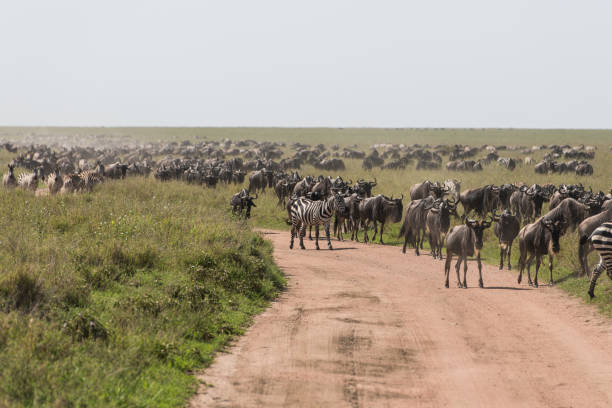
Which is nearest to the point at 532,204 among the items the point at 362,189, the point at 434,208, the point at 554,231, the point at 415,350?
the point at 362,189

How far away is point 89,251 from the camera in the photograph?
1411cm

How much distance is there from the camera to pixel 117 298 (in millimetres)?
12234

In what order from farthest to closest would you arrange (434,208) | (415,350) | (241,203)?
(241,203) < (434,208) < (415,350)

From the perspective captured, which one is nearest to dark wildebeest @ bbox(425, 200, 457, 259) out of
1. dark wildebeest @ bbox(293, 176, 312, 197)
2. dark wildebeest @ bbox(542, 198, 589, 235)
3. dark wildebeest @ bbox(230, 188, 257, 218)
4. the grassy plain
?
the grassy plain

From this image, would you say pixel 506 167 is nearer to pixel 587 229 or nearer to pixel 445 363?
pixel 587 229

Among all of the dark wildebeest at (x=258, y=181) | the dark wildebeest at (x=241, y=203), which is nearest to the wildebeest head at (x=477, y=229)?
the dark wildebeest at (x=241, y=203)

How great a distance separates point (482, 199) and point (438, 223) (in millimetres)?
10807

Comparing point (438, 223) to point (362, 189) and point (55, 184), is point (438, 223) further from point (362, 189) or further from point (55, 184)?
point (55, 184)

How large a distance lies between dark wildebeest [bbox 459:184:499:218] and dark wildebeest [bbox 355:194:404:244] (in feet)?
18.4

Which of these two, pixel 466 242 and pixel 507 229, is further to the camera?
pixel 507 229

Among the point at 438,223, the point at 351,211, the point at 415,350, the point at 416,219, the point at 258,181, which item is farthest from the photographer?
the point at 258,181

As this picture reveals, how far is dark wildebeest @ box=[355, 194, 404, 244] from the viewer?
27195mm

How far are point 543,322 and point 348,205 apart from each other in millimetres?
15479

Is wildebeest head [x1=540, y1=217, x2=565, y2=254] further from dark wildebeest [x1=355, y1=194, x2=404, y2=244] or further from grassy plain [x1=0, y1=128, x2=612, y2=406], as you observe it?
dark wildebeest [x1=355, y1=194, x2=404, y2=244]
